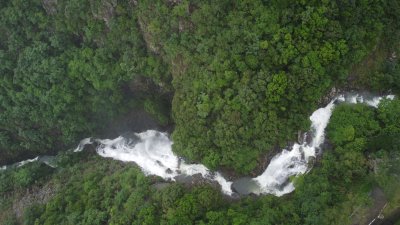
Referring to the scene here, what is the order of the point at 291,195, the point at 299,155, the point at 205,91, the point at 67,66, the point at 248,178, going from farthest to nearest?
the point at 67,66, the point at 248,178, the point at 299,155, the point at 205,91, the point at 291,195

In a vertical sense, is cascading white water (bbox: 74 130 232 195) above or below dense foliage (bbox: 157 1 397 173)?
below

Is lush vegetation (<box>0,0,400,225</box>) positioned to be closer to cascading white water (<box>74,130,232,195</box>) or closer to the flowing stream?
the flowing stream

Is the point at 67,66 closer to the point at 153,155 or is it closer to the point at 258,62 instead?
the point at 153,155

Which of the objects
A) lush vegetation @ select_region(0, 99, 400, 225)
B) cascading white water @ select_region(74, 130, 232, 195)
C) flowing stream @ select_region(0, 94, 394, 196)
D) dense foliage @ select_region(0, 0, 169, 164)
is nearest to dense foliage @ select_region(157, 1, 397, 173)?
flowing stream @ select_region(0, 94, 394, 196)

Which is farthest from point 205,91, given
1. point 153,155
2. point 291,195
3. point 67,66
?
point 67,66

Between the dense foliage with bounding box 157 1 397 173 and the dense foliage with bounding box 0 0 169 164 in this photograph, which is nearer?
the dense foliage with bounding box 157 1 397 173

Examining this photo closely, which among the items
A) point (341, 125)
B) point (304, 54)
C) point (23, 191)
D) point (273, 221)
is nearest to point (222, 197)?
point (273, 221)

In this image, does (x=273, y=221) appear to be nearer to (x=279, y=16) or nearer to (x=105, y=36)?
(x=279, y=16)

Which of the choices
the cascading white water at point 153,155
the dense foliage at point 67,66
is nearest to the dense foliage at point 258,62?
the cascading white water at point 153,155
